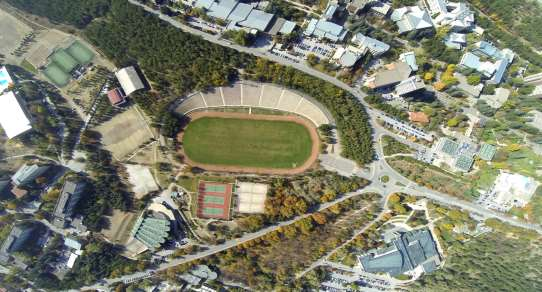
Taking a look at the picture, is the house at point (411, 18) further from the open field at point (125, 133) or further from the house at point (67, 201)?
the house at point (67, 201)

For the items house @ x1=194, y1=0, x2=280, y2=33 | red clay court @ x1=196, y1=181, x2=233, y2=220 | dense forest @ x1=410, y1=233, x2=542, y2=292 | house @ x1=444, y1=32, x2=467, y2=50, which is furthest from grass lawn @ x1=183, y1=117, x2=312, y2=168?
dense forest @ x1=410, y1=233, x2=542, y2=292

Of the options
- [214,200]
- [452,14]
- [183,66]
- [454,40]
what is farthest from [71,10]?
[454,40]

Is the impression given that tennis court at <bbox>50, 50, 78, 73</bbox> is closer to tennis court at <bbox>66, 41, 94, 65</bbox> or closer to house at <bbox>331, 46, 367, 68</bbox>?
tennis court at <bbox>66, 41, 94, 65</bbox>

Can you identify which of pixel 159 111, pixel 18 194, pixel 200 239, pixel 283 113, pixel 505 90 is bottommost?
pixel 18 194

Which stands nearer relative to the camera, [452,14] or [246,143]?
[452,14]

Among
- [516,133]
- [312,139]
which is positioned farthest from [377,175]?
[516,133]

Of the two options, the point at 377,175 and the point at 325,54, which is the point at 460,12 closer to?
the point at 325,54

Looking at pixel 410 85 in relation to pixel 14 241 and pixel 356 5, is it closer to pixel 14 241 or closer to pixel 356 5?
pixel 356 5
